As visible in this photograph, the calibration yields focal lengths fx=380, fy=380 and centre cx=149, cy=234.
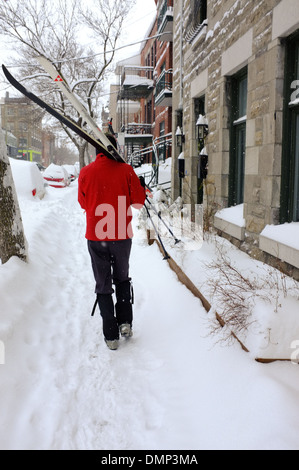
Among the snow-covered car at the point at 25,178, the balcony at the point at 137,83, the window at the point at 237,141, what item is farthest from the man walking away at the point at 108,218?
the balcony at the point at 137,83

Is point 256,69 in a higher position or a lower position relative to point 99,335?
higher

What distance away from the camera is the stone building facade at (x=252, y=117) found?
167 inches

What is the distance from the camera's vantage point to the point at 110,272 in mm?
3701

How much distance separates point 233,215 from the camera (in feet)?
19.3

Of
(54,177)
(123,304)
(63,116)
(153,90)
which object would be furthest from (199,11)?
(153,90)

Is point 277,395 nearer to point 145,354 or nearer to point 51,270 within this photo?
point 145,354

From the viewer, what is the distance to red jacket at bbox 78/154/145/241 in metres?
3.56

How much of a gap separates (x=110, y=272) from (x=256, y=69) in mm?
3259

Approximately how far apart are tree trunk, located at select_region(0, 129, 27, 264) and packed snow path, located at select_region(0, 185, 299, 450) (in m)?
0.41

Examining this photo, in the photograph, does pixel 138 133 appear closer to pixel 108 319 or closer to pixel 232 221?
pixel 232 221

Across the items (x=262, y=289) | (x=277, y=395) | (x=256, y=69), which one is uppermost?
(x=256, y=69)

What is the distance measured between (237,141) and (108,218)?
139 inches

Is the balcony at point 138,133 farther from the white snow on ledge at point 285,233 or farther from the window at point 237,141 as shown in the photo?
the white snow on ledge at point 285,233

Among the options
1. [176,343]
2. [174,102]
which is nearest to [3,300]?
[176,343]
